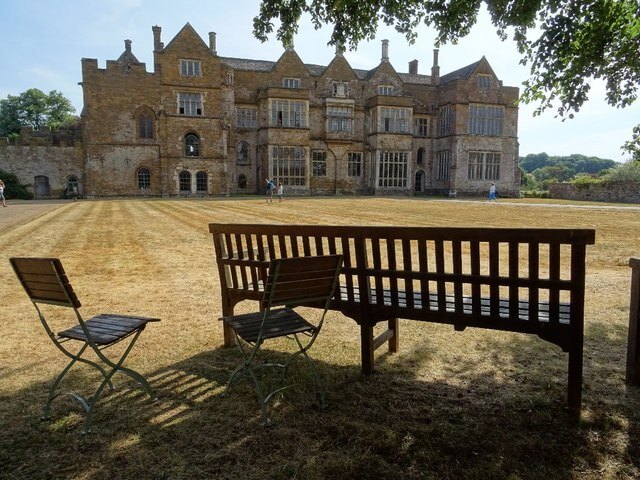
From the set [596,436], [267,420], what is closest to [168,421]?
[267,420]

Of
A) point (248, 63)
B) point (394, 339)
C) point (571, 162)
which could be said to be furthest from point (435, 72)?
point (571, 162)

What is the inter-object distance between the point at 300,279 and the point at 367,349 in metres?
1.21

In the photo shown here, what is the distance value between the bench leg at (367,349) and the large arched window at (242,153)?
41.8m

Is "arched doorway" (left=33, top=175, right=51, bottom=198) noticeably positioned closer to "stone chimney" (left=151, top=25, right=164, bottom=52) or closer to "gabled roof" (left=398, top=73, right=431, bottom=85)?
"stone chimney" (left=151, top=25, right=164, bottom=52)

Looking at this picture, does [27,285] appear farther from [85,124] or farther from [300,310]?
[85,124]

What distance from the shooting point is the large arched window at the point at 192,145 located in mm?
40938

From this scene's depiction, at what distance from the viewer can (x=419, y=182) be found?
166ft

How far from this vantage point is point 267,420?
3.44 metres

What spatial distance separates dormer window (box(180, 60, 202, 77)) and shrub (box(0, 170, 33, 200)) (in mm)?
16508

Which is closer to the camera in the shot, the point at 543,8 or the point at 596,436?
the point at 596,436

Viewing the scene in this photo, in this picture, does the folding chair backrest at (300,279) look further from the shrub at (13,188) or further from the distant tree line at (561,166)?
the distant tree line at (561,166)

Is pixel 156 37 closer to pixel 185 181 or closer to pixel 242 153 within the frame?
pixel 242 153

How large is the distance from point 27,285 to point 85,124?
39196 millimetres

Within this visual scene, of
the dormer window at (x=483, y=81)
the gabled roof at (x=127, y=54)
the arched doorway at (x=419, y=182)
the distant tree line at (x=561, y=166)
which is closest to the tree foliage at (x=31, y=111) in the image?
the gabled roof at (x=127, y=54)
